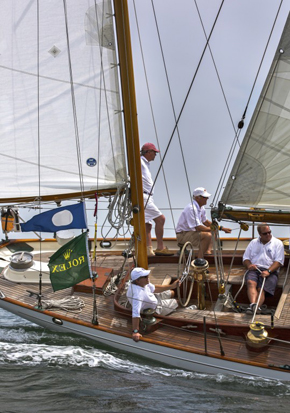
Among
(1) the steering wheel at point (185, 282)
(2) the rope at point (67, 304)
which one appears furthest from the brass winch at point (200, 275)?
(2) the rope at point (67, 304)

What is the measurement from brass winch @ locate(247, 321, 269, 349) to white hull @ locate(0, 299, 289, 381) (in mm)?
274

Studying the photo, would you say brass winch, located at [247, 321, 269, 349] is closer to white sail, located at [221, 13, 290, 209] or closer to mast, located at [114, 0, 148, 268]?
white sail, located at [221, 13, 290, 209]

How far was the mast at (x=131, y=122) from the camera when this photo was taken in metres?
7.87

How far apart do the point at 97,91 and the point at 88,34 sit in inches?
32.8

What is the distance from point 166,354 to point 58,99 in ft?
14.1

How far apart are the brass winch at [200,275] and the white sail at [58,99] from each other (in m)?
1.88

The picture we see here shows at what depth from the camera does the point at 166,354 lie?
7137mm

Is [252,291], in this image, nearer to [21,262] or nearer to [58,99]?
[21,262]

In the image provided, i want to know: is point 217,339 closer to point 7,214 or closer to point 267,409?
point 267,409

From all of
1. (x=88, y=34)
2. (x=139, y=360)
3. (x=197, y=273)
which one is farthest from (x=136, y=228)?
(x=88, y=34)

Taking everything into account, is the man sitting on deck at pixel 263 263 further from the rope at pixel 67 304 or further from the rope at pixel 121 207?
the rope at pixel 67 304

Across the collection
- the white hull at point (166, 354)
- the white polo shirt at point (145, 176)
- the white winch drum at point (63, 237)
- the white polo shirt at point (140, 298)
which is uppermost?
the white polo shirt at point (145, 176)

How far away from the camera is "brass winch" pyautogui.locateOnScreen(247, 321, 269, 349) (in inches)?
262

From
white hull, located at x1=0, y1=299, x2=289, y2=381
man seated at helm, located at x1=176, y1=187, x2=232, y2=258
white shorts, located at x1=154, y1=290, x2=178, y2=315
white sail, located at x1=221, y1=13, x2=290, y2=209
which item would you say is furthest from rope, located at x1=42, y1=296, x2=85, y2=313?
white sail, located at x1=221, y1=13, x2=290, y2=209
